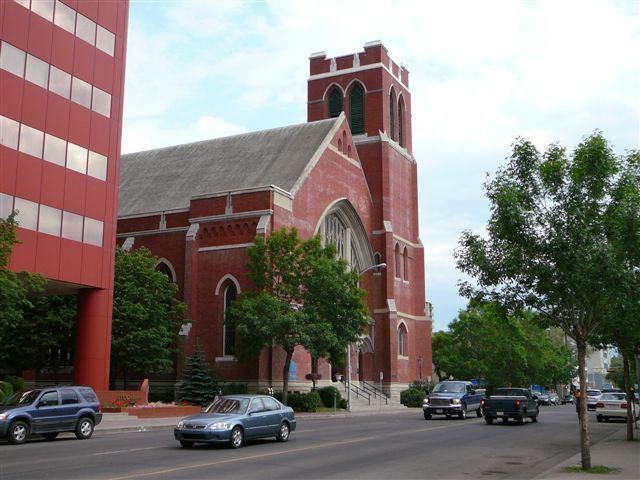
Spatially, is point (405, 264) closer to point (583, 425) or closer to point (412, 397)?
point (412, 397)

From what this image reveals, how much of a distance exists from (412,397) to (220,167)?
21.8 m

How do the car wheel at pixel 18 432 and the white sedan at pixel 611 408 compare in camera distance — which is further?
the white sedan at pixel 611 408

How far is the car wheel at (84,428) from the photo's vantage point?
21.4 meters

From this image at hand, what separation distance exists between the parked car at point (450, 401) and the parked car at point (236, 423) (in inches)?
588

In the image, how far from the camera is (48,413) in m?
20.4

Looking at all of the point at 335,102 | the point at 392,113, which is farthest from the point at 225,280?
the point at 392,113

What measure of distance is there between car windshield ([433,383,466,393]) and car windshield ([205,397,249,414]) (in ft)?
59.9

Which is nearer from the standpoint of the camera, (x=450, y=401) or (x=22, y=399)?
(x=22, y=399)

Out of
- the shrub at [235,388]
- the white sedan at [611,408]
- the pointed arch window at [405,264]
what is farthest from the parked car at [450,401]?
the pointed arch window at [405,264]

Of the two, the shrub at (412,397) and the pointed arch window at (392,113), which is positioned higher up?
the pointed arch window at (392,113)

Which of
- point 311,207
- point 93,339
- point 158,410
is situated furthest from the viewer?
Answer: point 311,207

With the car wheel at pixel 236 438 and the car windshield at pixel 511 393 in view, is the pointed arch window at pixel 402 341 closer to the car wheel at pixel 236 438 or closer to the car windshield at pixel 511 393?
the car windshield at pixel 511 393

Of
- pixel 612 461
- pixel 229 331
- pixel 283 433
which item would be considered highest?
pixel 229 331

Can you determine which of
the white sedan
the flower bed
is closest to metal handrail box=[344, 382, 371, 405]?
the flower bed
